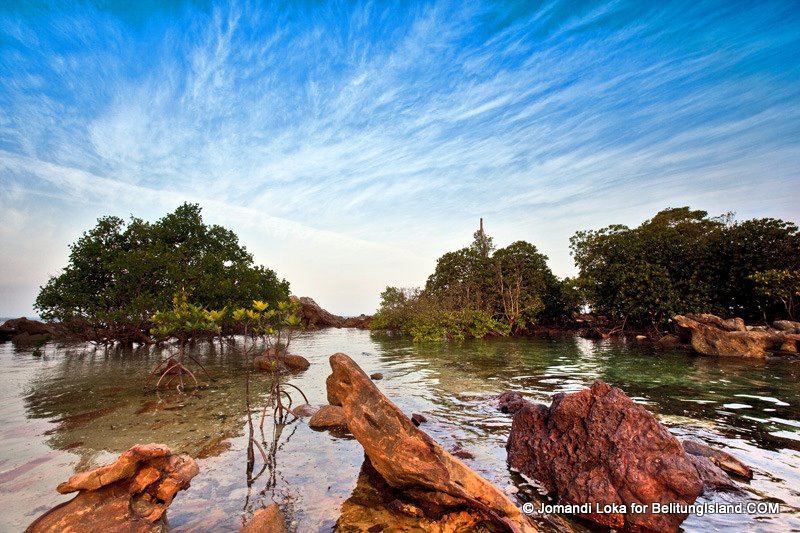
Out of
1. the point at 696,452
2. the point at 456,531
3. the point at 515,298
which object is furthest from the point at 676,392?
the point at 515,298

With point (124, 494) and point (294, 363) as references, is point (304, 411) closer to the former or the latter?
point (124, 494)

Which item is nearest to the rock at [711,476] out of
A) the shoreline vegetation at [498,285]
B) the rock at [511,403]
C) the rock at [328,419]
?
the rock at [511,403]

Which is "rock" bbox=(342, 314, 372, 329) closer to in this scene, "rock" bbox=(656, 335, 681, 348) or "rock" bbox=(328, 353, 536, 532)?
"rock" bbox=(656, 335, 681, 348)

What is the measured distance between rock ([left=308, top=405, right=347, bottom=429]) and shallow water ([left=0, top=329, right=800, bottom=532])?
0.98 feet

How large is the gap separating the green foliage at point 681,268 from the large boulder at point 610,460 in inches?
1097

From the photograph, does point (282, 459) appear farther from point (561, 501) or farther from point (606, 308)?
point (606, 308)

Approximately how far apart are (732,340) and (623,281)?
9969mm

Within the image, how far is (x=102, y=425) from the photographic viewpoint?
9656 millimetres

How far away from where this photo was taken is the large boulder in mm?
5129

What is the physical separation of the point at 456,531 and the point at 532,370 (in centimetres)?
1424

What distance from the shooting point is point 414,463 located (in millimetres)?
5312

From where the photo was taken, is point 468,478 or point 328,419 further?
point 328,419

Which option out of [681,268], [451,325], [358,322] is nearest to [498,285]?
[451,325]

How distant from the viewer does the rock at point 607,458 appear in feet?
16.8
